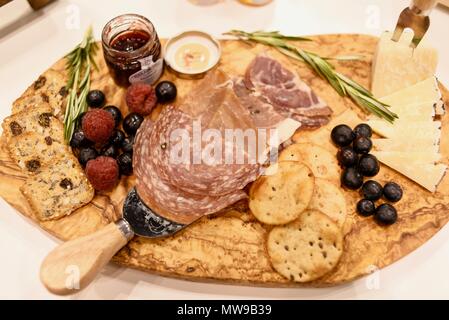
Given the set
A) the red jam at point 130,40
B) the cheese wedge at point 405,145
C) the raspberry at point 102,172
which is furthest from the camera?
the red jam at point 130,40

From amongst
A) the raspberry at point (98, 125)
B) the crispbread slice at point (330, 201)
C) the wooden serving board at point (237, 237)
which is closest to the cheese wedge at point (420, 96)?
the wooden serving board at point (237, 237)

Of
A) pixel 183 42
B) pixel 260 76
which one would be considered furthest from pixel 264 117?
pixel 183 42

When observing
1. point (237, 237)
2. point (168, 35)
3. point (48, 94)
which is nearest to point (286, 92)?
point (237, 237)

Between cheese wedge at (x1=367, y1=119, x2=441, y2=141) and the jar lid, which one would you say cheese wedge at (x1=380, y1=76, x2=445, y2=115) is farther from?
the jar lid

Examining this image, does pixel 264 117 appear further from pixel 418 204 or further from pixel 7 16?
pixel 7 16

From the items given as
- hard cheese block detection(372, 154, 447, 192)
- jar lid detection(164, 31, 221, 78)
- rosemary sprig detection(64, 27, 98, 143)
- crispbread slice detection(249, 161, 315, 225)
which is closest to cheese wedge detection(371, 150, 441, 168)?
hard cheese block detection(372, 154, 447, 192)

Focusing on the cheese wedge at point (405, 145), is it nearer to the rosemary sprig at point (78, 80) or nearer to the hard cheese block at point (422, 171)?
the hard cheese block at point (422, 171)
